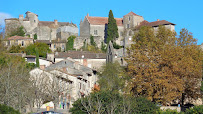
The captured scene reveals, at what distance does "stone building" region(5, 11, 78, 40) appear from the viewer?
9181 centimetres

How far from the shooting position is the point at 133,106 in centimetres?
3191

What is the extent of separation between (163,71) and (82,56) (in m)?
34.0

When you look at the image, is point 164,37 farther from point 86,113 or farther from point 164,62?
point 86,113

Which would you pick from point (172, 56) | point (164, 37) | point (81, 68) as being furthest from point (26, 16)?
point (172, 56)

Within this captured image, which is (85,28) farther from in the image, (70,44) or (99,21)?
(70,44)

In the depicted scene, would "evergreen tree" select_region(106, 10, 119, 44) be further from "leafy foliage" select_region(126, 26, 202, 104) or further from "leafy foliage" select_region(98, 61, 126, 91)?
→ "leafy foliage" select_region(126, 26, 202, 104)

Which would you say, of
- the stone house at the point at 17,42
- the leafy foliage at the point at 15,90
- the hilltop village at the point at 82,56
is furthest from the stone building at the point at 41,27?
the leafy foliage at the point at 15,90

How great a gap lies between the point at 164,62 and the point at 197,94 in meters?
5.53

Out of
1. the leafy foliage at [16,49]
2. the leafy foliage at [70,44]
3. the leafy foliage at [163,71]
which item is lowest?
the leafy foliage at [163,71]

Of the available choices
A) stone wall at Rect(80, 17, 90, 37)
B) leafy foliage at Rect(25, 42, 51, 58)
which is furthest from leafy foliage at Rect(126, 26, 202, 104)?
stone wall at Rect(80, 17, 90, 37)

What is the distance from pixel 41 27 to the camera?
9250 cm

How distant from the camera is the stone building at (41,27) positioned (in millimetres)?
91812

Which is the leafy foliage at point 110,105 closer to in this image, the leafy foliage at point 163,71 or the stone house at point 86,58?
the leafy foliage at point 163,71

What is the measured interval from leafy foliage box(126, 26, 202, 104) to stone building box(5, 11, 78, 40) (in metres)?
51.0
